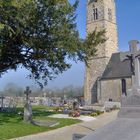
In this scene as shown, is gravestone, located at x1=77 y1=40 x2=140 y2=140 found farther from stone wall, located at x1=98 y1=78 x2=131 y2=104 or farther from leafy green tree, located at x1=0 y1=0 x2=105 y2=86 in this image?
stone wall, located at x1=98 y1=78 x2=131 y2=104

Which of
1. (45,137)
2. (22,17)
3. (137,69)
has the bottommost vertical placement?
(45,137)

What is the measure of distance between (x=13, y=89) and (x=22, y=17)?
176ft

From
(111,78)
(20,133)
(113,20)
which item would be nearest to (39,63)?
(20,133)

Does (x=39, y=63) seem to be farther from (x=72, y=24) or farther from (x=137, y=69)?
(x=137, y=69)

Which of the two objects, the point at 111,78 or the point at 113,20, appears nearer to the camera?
the point at 111,78

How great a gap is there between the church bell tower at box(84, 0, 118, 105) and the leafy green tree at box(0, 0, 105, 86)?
30512mm

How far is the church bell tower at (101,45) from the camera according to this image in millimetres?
54375

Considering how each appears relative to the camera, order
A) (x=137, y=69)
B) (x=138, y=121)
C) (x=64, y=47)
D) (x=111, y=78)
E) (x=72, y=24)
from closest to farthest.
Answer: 1. (x=138, y=121)
2. (x=137, y=69)
3. (x=64, y=47)
4. (x=72, y=24)
5. (x=111, y=78)

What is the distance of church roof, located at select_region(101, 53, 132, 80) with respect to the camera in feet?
164

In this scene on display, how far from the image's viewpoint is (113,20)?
196ft

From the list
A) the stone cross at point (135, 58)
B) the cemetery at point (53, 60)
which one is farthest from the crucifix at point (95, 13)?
the stone cross at point (135, 58)

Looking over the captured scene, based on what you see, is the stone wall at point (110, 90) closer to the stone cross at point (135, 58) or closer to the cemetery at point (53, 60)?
the cemetery at point (53, 60)

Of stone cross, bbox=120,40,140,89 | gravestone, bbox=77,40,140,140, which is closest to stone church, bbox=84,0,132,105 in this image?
stone cross, bbox=120,40,140,89

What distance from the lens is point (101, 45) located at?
5475cm
